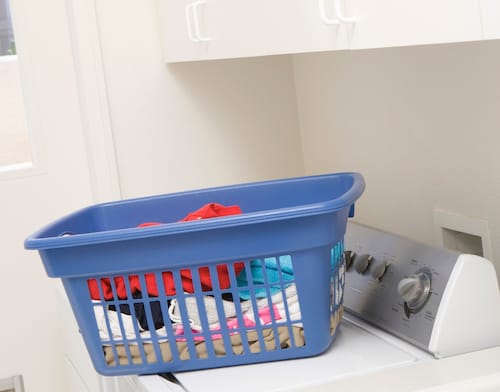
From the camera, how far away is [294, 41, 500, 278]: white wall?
68.9 inches

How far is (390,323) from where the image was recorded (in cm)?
162

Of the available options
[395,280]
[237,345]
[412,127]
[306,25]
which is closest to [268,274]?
[237,345]

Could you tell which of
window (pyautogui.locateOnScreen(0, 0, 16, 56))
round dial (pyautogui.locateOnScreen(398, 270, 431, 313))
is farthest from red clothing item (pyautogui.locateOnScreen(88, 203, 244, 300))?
window (pyautogui.locateOnScreen(0, 0, 16, 56))

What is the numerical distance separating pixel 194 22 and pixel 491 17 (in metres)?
0.95

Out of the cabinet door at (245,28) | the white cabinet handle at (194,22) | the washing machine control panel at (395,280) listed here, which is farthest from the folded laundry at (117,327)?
the white cabinet handle at (194,22)

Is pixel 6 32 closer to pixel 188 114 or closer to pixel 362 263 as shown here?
pixel 188 114

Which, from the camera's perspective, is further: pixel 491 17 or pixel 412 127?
pixel 412 127

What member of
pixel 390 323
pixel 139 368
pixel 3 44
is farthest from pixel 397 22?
pixel 3 44

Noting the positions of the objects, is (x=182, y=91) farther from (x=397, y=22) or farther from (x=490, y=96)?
(x=397, y=22)

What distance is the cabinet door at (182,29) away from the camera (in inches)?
77.9

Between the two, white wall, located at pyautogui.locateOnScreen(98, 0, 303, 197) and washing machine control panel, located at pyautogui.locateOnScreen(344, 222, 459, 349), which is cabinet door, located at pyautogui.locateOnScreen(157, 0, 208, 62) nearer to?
white wall, located at pyautogui.locateOnScreen(98, 0, 303, 197)

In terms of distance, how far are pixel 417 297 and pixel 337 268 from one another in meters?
0.14

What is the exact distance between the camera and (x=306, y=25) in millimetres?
1513

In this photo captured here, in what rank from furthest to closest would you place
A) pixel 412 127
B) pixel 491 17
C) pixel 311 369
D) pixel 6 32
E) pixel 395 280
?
pixel 6 32, pixel 412 127, pixel 395 280, pixel 311 369, pixel 491 17
